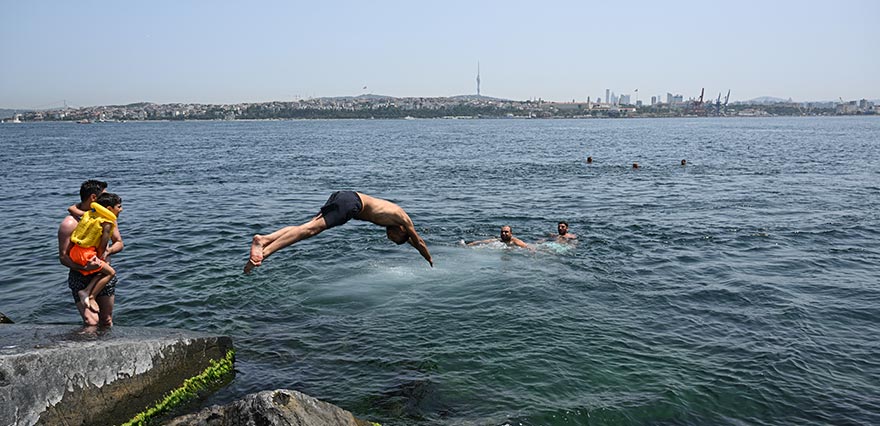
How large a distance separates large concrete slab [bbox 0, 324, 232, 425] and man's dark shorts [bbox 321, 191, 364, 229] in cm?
303

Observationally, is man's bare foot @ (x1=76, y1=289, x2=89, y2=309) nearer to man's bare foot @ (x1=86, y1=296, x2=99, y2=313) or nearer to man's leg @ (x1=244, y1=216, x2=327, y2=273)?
man's bare foot @ (x1=86, y1=296, x2=99, y2=313)

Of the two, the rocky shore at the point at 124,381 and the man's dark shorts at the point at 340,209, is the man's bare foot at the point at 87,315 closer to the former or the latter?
the rocky shore at the point at 124,381

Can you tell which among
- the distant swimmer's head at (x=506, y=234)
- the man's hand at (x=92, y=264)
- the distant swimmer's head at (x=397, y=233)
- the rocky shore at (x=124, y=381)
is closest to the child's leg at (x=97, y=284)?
the man's hand at (x=92, y=264)

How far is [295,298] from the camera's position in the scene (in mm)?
13906

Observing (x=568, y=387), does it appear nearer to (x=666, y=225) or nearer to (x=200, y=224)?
(x=666, y=225)

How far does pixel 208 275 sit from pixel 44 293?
359 centimetres

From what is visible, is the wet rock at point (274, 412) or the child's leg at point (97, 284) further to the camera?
the child's leg at point (97, 284)

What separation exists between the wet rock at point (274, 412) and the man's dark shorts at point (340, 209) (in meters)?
2.38

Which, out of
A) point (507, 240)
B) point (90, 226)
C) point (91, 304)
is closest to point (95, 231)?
point (90, 226)

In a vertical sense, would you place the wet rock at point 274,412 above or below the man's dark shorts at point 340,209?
below

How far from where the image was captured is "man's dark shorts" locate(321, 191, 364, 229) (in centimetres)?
798

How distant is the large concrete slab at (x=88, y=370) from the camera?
676 cm

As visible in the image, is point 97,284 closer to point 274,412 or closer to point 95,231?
point 95,231

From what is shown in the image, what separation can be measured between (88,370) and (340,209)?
3620mm
